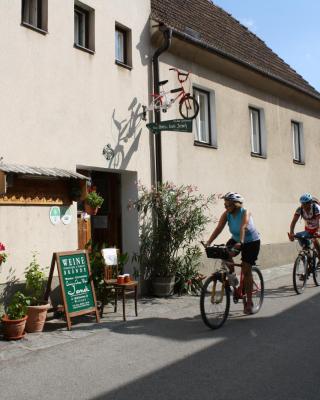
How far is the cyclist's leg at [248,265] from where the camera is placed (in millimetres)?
7168

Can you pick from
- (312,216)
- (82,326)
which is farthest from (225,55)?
(82,326)

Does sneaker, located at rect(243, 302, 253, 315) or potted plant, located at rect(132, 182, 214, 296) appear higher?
potted plant, located at rect(132, 182, 214, 296)

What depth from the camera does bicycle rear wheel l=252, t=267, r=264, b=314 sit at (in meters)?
7.39

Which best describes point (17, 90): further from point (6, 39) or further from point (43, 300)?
point (43, 300)

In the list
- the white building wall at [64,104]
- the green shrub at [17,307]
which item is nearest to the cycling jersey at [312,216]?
the white building wall at [64,104]

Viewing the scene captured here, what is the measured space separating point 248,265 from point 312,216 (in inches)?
A: 120

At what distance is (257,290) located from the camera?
24.8 ft

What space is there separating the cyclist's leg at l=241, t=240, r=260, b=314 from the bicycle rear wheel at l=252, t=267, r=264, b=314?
0.18 meters

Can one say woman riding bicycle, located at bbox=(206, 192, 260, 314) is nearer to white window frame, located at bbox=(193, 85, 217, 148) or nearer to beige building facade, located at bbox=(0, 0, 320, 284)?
beige building facade, located at bbox=(0, 0, 320, 284)

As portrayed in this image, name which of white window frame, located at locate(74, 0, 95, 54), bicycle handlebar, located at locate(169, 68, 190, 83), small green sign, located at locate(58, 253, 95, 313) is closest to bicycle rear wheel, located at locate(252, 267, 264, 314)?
small green sign, located at locate(58, 253, 95, 313)

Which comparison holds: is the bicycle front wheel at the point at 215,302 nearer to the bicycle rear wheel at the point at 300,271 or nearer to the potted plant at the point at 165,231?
the potted plant at the point at 165,231

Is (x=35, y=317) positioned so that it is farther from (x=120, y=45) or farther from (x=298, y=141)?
(x=298, y=141)

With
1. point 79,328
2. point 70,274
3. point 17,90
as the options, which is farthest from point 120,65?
point 79,328

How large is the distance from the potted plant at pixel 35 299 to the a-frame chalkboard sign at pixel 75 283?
0.15 meters
